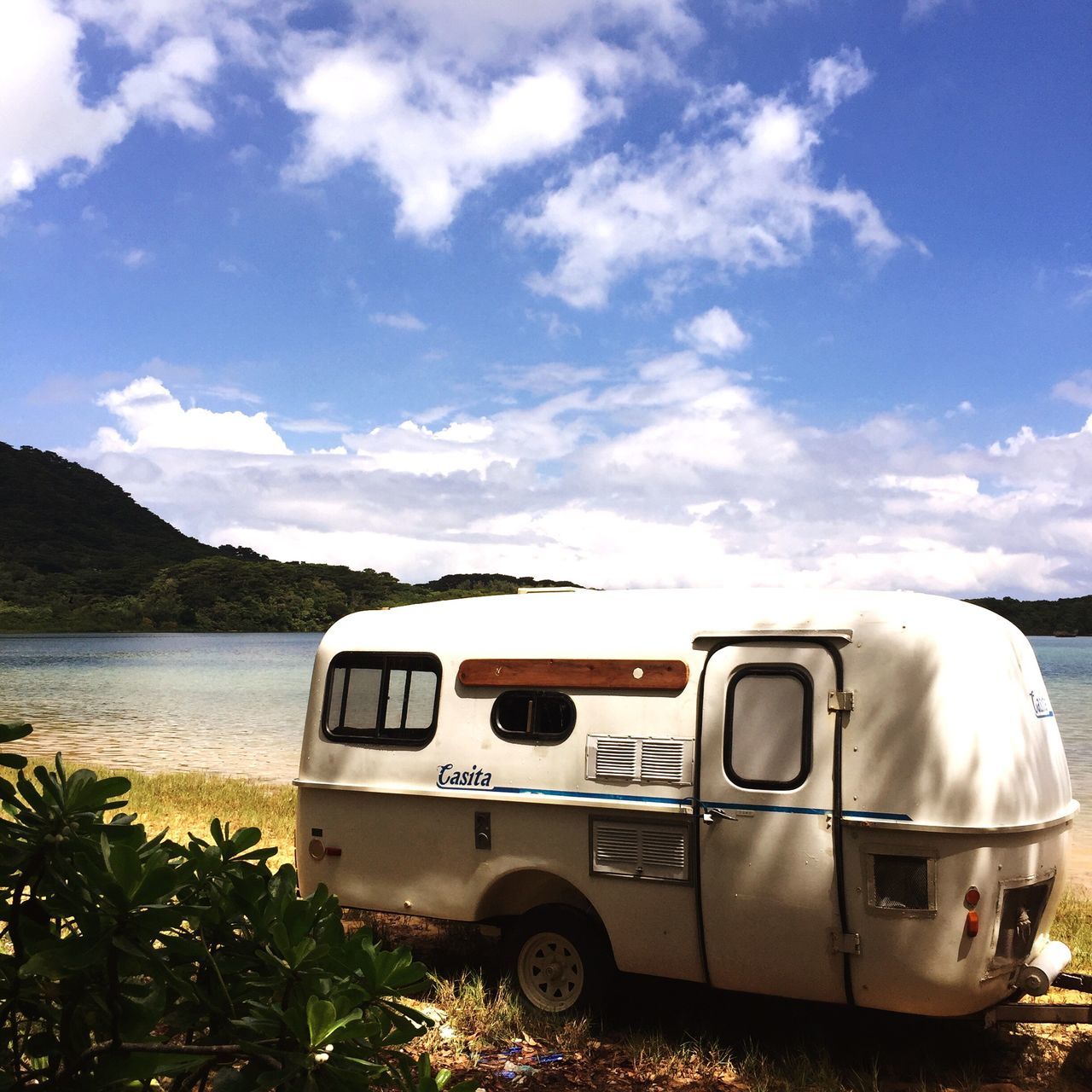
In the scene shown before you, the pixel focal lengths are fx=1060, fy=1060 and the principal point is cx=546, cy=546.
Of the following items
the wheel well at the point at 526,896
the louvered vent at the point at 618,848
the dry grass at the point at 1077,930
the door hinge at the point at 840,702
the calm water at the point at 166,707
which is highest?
the door hinge at the point at 840,702

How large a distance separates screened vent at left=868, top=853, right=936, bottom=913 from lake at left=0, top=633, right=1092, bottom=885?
181 inches

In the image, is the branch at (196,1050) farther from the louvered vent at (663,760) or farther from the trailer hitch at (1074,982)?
the trailer hitch at (1074,982)

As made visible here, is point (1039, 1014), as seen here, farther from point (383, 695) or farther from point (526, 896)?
point (383, 695)

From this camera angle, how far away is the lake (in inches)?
1114

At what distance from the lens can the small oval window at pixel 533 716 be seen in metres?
7.20

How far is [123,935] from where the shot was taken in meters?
2.37

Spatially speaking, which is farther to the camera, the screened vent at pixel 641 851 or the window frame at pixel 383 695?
the window frame at pixel 383 695

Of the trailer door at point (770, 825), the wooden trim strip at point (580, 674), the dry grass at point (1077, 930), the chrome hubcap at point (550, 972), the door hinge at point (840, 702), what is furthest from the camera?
the dry grass at point (1077, 930)

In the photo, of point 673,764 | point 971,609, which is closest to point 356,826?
point 673,764

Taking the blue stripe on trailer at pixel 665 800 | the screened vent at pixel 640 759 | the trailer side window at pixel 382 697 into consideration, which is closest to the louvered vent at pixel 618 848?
the blue stripe on trailer at pixel 665 800

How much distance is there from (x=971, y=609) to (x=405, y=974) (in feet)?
16.5

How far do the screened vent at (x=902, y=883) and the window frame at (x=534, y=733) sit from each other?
211cm

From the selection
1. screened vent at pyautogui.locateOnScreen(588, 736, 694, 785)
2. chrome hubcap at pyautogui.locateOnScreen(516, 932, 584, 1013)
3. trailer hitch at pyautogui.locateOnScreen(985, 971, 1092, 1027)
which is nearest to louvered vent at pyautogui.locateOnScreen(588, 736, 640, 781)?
screened vent at pyautogui.locateOnScreen(588, 736, 694, 785)

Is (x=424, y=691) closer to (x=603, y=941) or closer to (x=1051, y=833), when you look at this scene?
(x=603, y=941)
